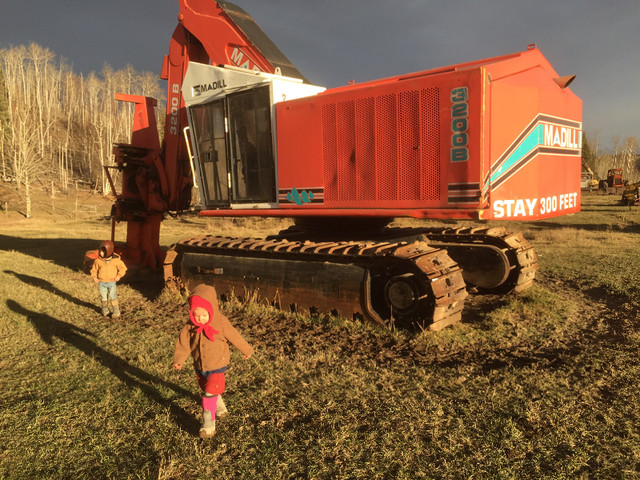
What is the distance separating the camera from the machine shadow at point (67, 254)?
9.80 meters

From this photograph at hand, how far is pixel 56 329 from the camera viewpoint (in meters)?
6.68

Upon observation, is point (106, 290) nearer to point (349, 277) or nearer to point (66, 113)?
point (349, 277)

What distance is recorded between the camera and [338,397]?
4.14 m

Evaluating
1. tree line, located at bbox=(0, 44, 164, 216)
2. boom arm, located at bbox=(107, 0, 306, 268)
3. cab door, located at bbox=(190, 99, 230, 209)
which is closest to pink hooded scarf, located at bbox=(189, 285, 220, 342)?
cab door, located at bbox=(190, 99, 230, 209)

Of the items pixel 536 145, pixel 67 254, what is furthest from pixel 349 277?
pixel 67 254

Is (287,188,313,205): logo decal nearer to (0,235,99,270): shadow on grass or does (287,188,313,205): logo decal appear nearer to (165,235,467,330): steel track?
(165,235,467,330): steel track

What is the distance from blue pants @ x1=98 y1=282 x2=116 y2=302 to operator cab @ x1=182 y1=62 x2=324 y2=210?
2.09 m

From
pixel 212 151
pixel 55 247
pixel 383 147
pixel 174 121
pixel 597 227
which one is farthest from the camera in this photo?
pixel 597 227

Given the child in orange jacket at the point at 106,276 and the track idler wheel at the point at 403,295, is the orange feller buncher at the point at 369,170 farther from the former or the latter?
the child in orange jacket at the point at 106,276

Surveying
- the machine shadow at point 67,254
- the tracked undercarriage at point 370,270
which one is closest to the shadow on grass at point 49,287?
the machine shadow at point 67,254

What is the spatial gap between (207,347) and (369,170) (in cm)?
351

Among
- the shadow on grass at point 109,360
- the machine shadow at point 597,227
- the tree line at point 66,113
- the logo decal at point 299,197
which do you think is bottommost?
the shadow on grass at point 109,360

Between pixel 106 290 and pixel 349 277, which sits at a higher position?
pixel 349 277

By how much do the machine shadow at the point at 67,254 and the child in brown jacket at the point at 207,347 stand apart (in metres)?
5.44
